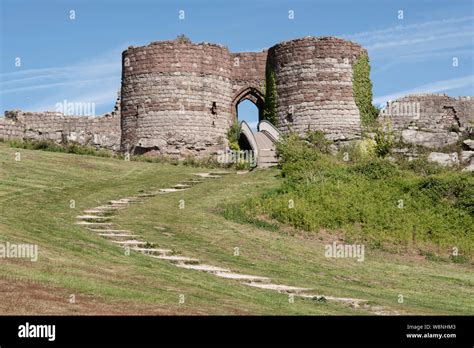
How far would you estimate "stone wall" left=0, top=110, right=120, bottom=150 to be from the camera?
43438 mm

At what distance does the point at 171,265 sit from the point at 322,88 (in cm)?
2477

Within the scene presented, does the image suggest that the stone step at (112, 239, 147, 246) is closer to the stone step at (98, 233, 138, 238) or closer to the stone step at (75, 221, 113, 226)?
the stone step at (98, 233, 138, 238)

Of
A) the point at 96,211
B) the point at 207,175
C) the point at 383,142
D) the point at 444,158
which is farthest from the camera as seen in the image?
the point at 383,142

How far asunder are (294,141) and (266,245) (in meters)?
14.5

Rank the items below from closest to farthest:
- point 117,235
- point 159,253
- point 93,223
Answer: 1. point 159,253
2. point 117,235
3. point 93,223

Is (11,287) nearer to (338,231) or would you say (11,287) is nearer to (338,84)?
(338,231)

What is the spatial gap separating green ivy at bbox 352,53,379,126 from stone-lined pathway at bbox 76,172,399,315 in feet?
59.3

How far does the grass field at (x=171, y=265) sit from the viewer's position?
46.3 feet

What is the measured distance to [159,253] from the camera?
19.8m

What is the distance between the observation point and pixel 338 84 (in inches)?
1651

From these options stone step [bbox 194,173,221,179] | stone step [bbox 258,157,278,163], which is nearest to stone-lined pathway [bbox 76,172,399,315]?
stone step [bbox 194,173,221,179]

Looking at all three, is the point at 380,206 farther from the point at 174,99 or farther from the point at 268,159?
the point at 174,99

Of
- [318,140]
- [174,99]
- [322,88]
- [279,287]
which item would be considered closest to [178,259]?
[279,287]
